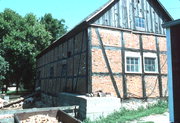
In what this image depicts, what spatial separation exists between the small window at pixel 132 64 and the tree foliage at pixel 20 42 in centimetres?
1503

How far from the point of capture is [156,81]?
12648mm

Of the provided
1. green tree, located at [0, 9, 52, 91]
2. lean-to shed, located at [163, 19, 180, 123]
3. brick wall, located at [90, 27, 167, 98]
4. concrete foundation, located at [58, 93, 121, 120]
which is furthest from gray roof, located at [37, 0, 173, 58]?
green tree, located at [0, 9, 52, 91]

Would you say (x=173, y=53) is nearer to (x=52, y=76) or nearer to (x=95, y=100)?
(x=95, y=100)

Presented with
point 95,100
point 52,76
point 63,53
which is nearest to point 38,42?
point 52,76

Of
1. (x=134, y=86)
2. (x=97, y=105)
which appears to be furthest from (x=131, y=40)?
(x=97, y=105)

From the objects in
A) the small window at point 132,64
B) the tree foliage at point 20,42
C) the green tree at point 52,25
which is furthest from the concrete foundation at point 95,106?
the green tree at point 52,25

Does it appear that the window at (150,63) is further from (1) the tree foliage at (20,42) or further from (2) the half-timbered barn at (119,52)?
(1) the tree foliage at (20,42)

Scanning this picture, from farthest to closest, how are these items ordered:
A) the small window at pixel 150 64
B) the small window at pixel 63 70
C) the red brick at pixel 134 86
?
the small window at pixel 63 70 < the small window at pixel 150 64 < the red brick at pixel 134 86

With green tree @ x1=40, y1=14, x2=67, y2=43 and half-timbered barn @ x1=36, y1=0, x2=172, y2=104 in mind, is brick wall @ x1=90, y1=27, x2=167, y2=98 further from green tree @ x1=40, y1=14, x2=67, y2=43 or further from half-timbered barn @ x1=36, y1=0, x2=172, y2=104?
green tree @ x1=40, y1=14, x2=67, y2=43

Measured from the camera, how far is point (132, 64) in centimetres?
1208

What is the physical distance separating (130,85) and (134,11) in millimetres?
4833

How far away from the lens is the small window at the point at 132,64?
1194cm

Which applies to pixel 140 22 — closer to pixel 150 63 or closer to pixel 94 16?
pixel 150 63

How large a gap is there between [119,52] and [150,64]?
2497 millimetres
